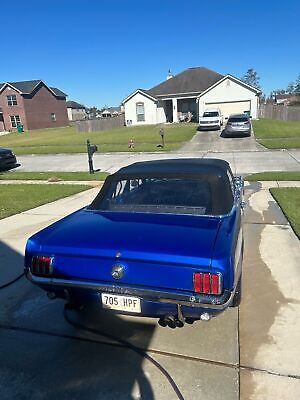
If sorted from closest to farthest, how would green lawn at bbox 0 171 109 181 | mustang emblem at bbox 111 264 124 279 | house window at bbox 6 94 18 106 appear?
mustang emblem at bbox 111 264 124 279
green lawn at bbox 0 171 109 181
house window at bbox 6 94 18 106

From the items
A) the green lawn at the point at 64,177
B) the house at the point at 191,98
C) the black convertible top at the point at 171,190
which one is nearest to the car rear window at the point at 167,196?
the black convertible top at the point at 171,190

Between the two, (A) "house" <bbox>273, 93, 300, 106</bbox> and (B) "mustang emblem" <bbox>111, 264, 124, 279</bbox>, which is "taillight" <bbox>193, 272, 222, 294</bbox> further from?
(A) "house" <bbox>273, 93, 300, 106</bbox>

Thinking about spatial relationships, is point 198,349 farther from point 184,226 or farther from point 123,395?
point 184,226

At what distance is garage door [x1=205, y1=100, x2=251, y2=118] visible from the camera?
35.9 meters

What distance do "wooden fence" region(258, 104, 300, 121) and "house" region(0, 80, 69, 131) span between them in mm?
34178

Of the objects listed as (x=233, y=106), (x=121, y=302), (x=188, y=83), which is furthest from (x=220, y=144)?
(x=188, y=83)

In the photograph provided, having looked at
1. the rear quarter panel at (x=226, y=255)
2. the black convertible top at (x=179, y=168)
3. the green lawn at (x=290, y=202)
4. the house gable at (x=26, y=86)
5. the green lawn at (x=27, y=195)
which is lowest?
the green lawn at (x=290, y=202)

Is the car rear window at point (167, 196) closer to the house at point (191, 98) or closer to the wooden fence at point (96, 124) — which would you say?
the house at point (191, 98)

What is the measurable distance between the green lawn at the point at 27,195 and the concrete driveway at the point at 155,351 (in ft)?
13.5

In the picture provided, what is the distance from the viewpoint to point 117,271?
256 cm

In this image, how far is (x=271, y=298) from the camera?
11.8 feet

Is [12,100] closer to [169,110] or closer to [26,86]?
[26,86]

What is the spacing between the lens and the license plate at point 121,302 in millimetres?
2600

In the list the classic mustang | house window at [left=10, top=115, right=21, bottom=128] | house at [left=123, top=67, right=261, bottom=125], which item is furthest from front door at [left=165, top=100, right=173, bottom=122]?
the classic mustang
